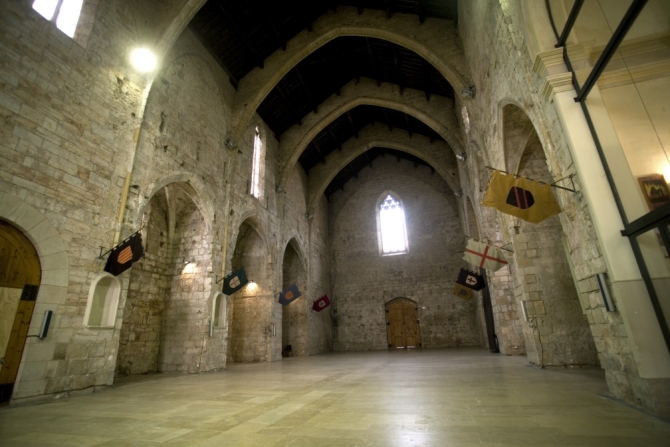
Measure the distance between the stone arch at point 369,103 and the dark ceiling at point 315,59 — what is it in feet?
0.89

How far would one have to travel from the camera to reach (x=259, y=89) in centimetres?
1101

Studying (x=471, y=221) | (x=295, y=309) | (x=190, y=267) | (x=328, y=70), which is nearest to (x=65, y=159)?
(x=190, y=267)

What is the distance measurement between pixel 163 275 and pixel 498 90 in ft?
32.7

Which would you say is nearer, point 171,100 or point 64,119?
point 64,119

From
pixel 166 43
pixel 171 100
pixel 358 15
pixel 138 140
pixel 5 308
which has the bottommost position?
pixel 5 308

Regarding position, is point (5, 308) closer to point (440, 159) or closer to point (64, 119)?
point (64, 119)

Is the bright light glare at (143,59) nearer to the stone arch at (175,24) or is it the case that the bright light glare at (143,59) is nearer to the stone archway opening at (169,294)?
the stone arch at (175,24)

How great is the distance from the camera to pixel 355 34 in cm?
1067

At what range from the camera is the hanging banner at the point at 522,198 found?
14.5ft

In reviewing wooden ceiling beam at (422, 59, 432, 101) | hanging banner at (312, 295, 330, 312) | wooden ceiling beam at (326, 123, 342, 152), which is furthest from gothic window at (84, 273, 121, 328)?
wooden ceiling beam at (422, 59, 432, 101)

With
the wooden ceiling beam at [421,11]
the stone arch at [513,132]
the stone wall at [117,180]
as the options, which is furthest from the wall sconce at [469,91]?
the stone wall at [117,180]

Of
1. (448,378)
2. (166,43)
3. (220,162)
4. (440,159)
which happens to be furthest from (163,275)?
(440,159)

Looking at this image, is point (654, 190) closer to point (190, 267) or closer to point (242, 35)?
point (190, 267)

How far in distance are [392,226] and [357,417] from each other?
15.0m
